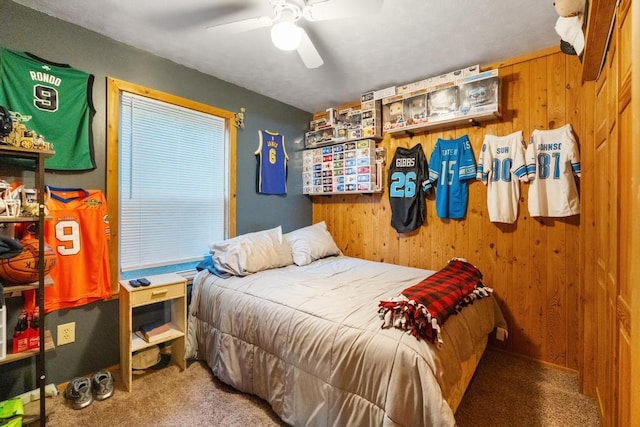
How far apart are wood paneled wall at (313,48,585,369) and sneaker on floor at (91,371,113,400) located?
277 cm

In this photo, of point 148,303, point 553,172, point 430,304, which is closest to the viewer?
point 430,304

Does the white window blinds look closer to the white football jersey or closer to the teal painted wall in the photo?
the teal painted wall

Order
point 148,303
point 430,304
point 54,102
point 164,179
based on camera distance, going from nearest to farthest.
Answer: point 430,304 < point 54,102 < point 148,303 < point 164,179

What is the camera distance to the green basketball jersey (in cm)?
176

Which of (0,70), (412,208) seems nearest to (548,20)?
(412,208)

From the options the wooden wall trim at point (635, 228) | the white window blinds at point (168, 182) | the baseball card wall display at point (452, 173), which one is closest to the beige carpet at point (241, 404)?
the white window blinds at point (168, 182)

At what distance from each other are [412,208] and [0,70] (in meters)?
3.24

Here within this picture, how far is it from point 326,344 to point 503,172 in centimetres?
204

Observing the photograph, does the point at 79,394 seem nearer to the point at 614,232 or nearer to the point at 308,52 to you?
the point at 308,52

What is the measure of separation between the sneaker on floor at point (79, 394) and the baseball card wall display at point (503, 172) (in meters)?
3.23

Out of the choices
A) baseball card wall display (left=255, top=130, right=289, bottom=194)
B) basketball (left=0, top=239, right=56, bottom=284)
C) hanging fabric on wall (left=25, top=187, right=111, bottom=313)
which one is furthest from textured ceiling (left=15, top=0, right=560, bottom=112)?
basketball (left=0, top=239, right=56, bottom=284)

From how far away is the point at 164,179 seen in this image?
251 cm

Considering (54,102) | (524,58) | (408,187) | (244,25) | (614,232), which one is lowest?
(614,232)

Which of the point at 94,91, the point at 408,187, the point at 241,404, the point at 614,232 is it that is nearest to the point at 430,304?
the point at 614,232
